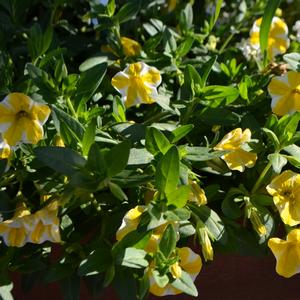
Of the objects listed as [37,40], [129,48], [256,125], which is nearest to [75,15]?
[129,48]

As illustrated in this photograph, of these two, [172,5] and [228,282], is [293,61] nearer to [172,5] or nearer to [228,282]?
[228,282]

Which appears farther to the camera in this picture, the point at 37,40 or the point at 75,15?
the point at 75,15

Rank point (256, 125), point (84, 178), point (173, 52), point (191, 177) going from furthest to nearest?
point (173, 52) < point (256, 125) < point (191, 177) < point (84, 178)

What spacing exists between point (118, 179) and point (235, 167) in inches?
7.0

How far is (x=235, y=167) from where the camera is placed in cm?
90

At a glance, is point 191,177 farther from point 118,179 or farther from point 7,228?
point 7,228

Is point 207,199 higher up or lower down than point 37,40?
lower down

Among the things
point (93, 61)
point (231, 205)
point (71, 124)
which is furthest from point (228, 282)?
point (93, 61)

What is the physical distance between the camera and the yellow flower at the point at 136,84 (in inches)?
38.6

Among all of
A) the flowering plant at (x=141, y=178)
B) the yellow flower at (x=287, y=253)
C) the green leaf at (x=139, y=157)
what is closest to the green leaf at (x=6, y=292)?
the flowering plant at (x=141, y=178)

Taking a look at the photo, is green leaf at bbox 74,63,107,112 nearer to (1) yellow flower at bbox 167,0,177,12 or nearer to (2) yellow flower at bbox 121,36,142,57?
(2) yellow flower at bbox 121,36,142,57

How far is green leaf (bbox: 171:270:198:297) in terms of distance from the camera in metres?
0.81

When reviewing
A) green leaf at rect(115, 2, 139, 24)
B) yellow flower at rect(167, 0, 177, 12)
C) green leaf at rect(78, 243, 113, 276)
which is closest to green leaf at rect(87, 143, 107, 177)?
green leaf at rect(78, 243, 113, 276)

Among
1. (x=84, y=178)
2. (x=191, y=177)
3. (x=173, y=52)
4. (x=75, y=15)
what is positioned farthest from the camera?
(x=75, y=15)
